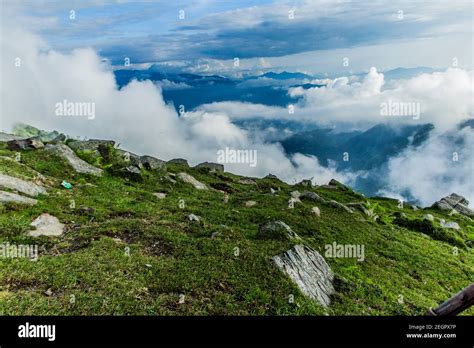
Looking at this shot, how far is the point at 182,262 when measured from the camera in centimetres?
1455

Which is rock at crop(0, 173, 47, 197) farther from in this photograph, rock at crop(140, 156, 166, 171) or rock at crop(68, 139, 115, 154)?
rock at crop(140, 156, 166, 171)

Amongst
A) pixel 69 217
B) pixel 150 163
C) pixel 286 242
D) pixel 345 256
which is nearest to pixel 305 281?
pixel 286 242

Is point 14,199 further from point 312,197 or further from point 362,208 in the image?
point 362,208

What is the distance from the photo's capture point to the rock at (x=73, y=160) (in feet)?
100

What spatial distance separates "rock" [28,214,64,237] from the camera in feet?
56.0

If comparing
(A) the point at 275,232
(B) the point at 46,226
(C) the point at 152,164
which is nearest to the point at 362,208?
(C) the point at 152,164

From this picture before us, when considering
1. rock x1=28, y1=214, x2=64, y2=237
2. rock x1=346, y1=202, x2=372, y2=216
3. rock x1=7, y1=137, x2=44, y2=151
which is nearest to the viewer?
rock x1=28, y1=214, x2=64, y2=237

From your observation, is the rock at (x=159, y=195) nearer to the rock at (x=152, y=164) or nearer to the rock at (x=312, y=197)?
the rock at (x=152, y=164)

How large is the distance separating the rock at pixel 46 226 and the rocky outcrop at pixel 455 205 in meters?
67.6

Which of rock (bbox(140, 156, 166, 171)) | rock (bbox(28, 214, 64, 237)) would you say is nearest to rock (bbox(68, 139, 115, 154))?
rock (bbox(140, 156, 166, 171))

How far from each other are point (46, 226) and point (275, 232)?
10.1m

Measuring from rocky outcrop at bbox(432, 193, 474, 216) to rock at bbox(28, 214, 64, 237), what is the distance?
2660 inches

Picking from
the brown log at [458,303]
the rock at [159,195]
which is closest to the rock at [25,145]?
the rock at [159,195]
